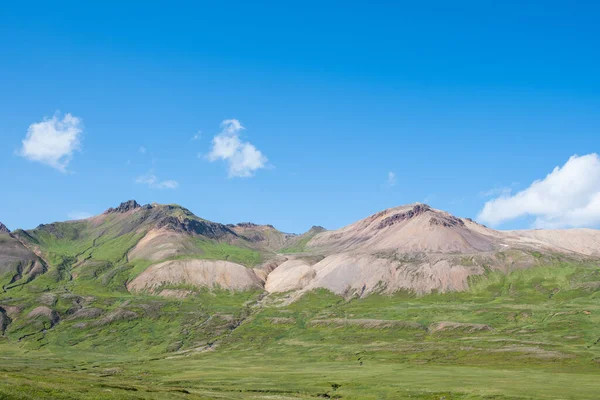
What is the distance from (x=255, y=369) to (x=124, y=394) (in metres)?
114

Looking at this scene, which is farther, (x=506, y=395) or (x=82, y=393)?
(x=506, y=395)

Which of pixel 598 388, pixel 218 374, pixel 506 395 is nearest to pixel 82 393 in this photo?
pixel 506 395

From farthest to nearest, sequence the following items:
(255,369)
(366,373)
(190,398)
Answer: (255,369), (366,373), (190,398)

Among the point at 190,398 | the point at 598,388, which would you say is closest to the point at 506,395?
the point at 598,388

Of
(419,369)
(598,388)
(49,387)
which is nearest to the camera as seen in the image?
(49,387)

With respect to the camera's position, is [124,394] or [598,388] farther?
[598,388]

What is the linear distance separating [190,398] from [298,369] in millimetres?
99892

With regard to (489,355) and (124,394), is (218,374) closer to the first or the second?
(124,394)

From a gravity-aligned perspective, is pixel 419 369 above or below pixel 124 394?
below

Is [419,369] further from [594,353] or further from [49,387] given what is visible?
[49,387]

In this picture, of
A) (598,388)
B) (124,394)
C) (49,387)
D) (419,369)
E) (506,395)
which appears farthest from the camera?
(419,369)

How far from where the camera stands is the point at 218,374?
→ 6270 inches

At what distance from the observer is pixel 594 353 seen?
18800cm

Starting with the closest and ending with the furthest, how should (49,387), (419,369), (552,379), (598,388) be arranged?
(49,387) < (598,388) < (552,379) < (419,369)
